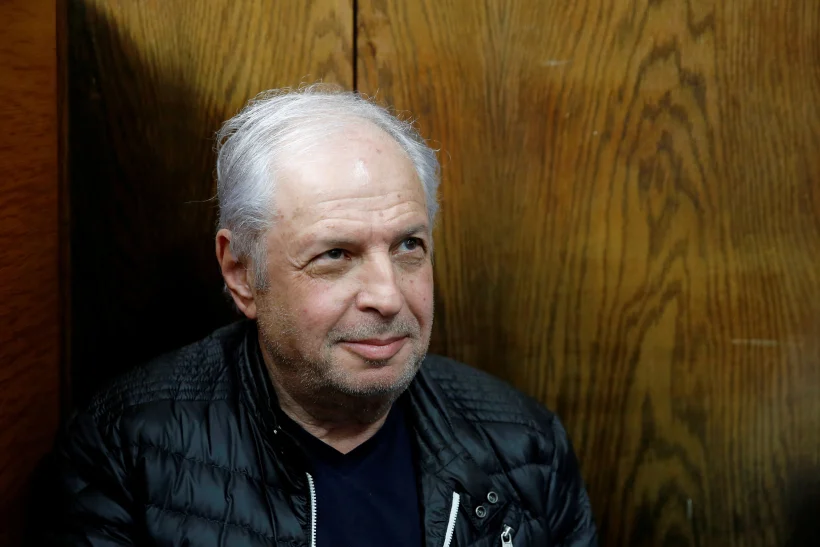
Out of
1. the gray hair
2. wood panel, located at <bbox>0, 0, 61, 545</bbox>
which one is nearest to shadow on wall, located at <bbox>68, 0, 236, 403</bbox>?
wood panel, located at <bbox>0, 0, 61, 545</bbox>

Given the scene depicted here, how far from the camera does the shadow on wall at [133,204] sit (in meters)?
1.96

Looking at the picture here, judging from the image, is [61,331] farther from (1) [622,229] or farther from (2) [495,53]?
(1) [622,229]

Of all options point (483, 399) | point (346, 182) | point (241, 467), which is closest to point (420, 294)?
point (346, 182)

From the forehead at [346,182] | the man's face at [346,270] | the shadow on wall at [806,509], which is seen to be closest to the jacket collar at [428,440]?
the man's face at [346,270]

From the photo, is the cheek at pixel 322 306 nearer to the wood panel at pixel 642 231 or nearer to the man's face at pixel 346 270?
the man's face at pixel 346 270

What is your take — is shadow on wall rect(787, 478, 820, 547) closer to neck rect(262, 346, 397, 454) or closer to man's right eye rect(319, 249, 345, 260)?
neck rect(262, 346, 397, 454)

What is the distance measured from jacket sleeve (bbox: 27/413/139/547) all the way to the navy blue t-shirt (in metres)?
0.33

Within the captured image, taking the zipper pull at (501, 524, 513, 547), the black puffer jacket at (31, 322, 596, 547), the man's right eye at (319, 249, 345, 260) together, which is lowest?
the zipper pull at (501, 524, 513, 547)

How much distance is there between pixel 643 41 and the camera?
200 cm

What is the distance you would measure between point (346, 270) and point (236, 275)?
0.86 ft

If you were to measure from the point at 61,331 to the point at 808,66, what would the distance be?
1.79 m

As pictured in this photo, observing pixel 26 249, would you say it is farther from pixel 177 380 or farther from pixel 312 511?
pixel 312 511

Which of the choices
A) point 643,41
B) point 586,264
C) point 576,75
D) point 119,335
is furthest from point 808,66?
point 119,335

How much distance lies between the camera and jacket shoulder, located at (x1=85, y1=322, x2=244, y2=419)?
1.64 m
